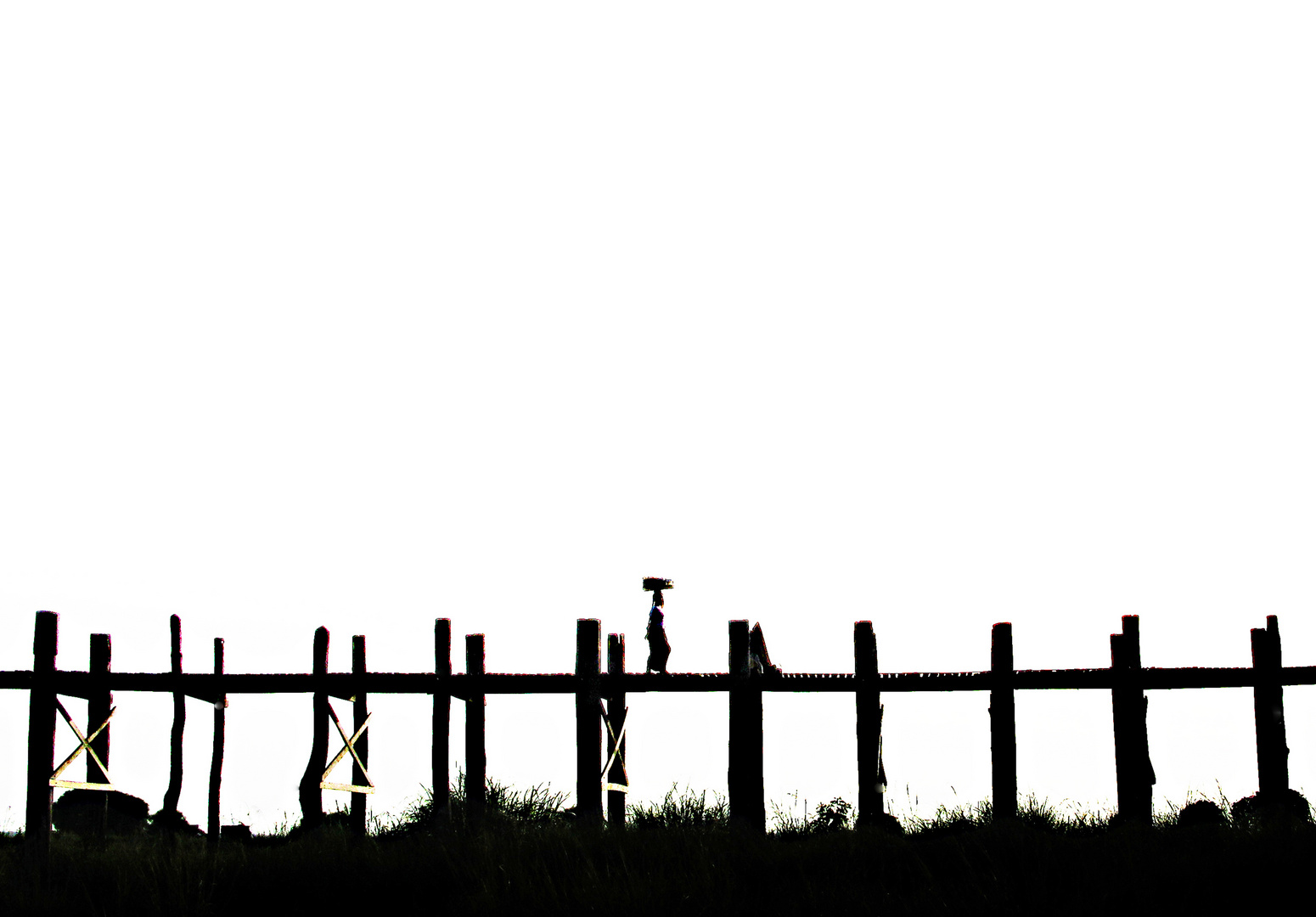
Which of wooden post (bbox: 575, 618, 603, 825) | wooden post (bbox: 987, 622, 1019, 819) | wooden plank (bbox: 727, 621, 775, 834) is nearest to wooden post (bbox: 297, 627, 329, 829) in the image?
wooden post (bbox: 575, 618, 603, 825)

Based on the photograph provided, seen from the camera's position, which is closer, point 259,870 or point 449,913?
point 449,913

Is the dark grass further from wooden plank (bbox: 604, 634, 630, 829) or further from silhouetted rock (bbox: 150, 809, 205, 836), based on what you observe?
silhouetted rock (bbox: 150, 809, 205, 836)

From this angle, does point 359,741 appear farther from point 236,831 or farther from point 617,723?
point 617,723

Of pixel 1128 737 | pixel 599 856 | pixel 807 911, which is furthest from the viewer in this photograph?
pixel 1128 737

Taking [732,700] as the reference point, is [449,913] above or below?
below

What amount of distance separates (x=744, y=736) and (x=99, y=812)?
9603 millimetres

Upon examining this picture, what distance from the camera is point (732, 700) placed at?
16.8 m

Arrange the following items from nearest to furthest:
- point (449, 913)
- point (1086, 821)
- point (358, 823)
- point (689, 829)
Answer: point (449, 913) < point (689, 829) < point (1086, 821) < point (358, 823)

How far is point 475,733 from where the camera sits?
17516mm

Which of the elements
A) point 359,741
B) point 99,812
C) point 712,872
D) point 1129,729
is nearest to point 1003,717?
point 1129,729

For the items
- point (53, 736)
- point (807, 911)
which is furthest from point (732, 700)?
point (53, 736)

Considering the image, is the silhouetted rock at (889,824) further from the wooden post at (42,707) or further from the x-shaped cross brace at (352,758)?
the wooden post at (42,707)

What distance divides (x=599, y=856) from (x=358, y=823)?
7264 millimetres

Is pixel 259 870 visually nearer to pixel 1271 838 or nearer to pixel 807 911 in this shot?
pixel 807 911
